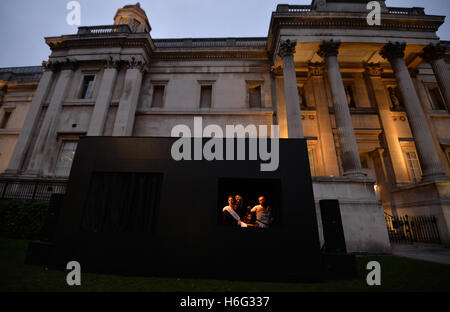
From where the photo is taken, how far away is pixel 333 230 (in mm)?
4699

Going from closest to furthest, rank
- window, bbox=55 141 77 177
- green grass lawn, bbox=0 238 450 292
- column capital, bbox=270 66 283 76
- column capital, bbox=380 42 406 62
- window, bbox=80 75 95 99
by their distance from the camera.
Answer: green grass lawn, bbox=0 238 450 292, column capital, bbox=380 42 406 62, window, bbox=55 141 77 177, column capital, bbox=270 66 283 76, window, bbox=80 75 95 99

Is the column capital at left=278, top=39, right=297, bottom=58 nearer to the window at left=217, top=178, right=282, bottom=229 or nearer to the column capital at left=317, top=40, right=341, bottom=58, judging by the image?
the column capital at left=317, top=40, right=341, bottom=58

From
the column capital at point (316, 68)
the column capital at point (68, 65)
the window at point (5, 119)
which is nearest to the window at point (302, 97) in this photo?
the column capital at point (316, 68)

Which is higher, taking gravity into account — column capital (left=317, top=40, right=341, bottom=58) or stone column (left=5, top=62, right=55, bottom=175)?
column capital (left=317, top=40, right=341, bottom=58)

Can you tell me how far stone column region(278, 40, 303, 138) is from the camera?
11.0 m

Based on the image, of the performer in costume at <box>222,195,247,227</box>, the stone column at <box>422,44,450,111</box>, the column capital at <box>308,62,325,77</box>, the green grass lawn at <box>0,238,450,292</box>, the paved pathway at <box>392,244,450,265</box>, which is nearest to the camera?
the green grass lawn at <box>0,238,450,292</box>

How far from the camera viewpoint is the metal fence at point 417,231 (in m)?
9.34

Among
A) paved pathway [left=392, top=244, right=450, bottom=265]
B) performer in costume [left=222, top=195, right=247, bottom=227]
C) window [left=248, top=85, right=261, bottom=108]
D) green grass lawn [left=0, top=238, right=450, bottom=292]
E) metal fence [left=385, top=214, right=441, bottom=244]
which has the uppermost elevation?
window [left=248, top=85, right=261, bottom=108]

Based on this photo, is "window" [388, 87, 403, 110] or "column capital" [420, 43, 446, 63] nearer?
"column capital" [420, 43, 446, 63]

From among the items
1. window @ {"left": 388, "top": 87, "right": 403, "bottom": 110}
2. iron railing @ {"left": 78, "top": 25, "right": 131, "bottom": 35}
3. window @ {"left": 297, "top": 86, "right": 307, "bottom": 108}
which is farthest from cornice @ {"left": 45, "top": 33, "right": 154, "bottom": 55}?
window @ {"left": 388, "top": 87, "right": 403, "bottom": 110}

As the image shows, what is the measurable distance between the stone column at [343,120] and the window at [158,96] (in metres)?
12.0

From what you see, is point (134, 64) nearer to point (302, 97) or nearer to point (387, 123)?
point (302, 97)

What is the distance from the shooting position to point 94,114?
45.3 ft

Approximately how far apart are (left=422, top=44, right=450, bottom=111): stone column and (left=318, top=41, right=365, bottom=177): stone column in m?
6.20
